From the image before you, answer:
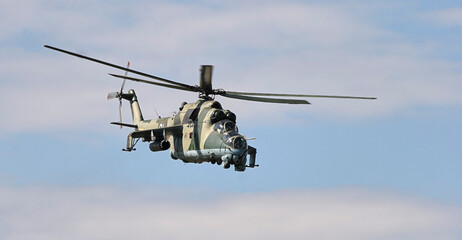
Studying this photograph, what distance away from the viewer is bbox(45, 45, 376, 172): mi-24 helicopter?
59.2 meters

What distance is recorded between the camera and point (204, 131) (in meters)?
61.3

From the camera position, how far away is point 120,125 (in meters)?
67.2

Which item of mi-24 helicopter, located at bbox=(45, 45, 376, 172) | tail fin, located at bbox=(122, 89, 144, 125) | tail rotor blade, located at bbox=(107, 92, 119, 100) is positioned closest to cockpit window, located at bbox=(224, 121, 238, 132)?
mi-24 helicopter, located at bbox=(45, 45, 376, 172)

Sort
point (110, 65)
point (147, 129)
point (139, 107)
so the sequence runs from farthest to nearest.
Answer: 1. point (139, 107)
2. point (147, 129)
3. point (110, 65)

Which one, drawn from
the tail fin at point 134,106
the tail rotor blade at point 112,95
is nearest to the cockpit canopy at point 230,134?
the tail fin at point 134,106

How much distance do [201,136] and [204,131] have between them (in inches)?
17.3

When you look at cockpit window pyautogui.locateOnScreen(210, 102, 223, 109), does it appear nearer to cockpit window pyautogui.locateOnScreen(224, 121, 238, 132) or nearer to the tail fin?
cockpit window pyautogui.locateOnScreen(224, 121, 238, 132)

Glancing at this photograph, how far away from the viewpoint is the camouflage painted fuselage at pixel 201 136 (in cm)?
5909

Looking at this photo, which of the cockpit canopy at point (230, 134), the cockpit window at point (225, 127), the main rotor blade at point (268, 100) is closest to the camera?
the cockpit canopy at point (230, 134)

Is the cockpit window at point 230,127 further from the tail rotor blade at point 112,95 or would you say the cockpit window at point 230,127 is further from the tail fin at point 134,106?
the tail rotor blade at point 112,95

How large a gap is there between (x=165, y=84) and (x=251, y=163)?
26.7 ft

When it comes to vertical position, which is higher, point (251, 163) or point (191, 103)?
point (191, 103)

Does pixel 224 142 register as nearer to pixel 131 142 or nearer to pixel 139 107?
pixel 131 142

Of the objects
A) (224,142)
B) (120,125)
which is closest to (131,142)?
(120,125)
